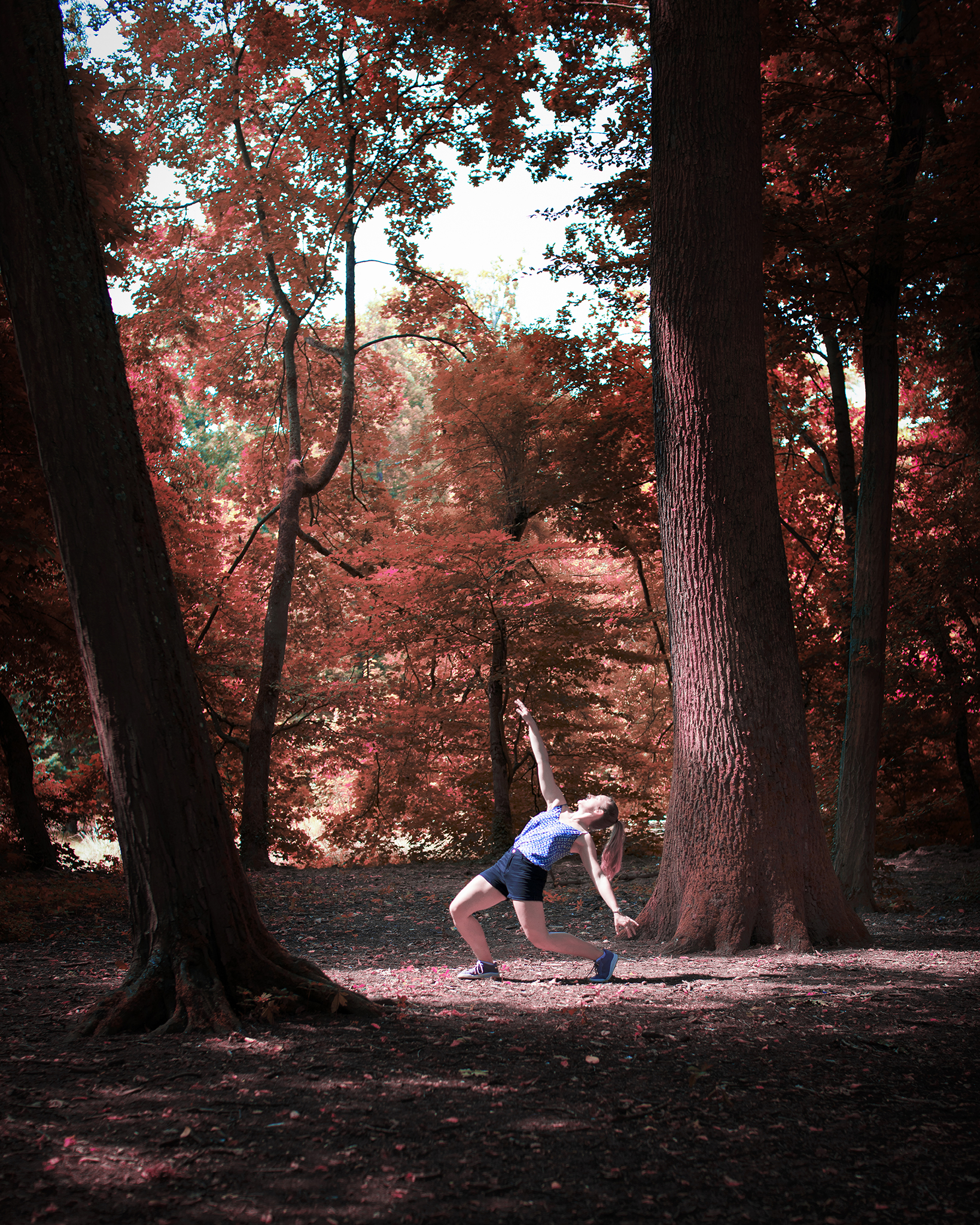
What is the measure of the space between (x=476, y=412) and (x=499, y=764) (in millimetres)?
5787

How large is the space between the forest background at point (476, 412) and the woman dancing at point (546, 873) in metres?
5.95

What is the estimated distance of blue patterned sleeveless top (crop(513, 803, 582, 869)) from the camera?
4898 millimetres

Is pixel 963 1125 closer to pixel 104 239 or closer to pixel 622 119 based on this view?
pixel 104 239

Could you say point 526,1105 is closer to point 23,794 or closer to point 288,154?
point 23,794

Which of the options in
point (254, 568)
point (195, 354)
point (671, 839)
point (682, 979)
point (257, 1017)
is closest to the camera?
point (257, 1017)

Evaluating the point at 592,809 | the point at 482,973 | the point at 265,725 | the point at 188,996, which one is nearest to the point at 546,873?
the point at 592,809

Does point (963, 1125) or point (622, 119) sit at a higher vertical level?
point (622, 119)

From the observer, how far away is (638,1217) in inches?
90.3

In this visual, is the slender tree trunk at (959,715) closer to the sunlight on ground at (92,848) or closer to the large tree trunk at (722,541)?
the large tree trunk at (722,541)

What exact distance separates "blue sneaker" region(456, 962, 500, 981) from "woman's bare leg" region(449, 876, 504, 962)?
0.51 ft

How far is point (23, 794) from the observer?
11758mm

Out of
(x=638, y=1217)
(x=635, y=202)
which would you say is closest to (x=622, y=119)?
(x=635, y=202)

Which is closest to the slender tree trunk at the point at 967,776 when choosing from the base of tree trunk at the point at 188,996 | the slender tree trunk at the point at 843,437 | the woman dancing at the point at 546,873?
the slender tree trunk at the point at 843,437

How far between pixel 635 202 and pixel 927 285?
3233 millimetres
